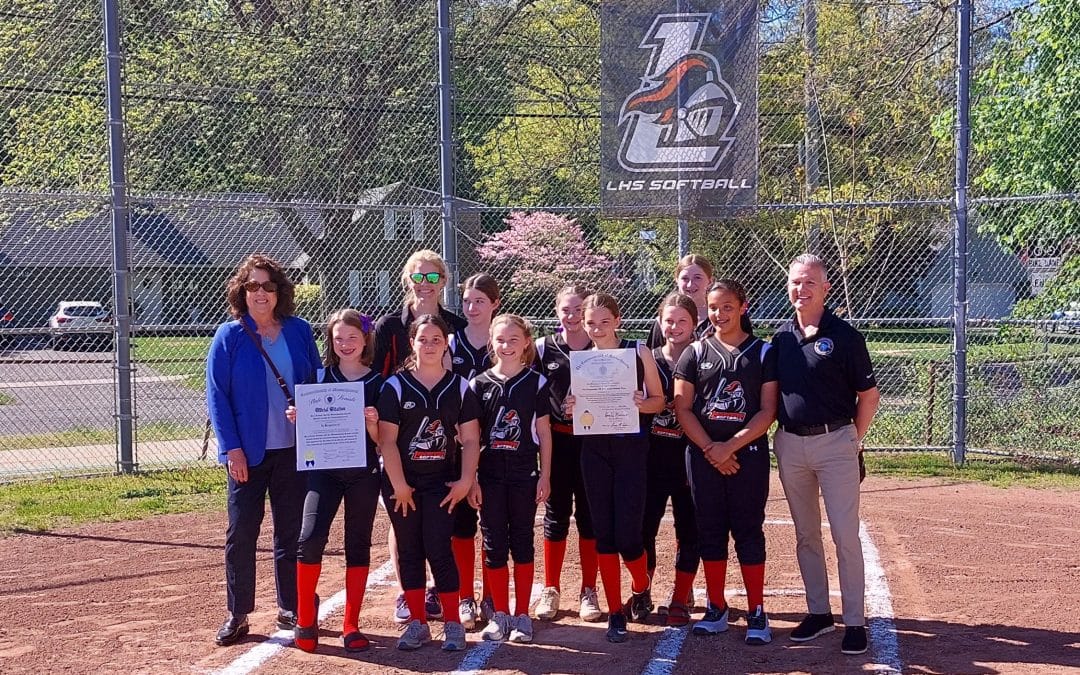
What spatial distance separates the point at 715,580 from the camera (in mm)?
5270

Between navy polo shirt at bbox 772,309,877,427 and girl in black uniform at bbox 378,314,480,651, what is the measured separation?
154 centimetres

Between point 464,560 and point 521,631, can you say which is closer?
point 521,631

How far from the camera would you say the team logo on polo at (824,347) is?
16.3 feet

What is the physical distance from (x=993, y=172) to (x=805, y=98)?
9.11 ft

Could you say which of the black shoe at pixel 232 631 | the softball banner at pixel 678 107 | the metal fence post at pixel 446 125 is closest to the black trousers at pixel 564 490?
the black shoe at pixel 232 631

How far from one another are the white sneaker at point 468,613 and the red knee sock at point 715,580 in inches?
47.0

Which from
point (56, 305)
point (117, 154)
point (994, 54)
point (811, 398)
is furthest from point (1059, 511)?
point (56, 305)

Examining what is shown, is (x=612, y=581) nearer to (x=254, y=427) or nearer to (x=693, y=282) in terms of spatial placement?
(x=693, y=282)

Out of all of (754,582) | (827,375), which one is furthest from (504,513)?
(827,375)

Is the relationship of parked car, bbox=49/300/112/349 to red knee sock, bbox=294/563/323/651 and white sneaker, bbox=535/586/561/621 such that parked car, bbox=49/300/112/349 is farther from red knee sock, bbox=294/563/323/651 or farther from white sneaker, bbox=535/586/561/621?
white sneaker, bbox=535/586/561/621

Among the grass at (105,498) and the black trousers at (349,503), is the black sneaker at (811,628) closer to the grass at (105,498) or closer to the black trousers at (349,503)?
the black trousers at (349,503)

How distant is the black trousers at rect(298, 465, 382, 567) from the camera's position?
16.8ft

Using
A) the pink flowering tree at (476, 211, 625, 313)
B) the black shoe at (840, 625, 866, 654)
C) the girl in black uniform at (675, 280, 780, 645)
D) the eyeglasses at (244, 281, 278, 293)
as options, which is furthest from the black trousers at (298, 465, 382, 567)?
the pink flowering tree at (476, 211, 625, 313)

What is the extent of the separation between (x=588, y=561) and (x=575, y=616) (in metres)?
0.30
